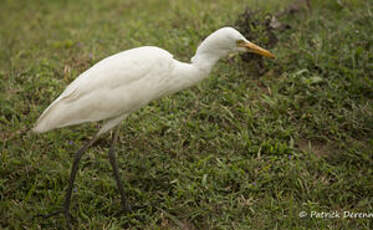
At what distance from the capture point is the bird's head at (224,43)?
2.99m

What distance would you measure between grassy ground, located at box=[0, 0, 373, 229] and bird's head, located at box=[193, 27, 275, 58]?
0.88m

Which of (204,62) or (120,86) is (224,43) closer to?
(204,62)

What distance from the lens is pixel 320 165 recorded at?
3.26 meters

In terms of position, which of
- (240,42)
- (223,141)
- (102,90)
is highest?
(240,42)

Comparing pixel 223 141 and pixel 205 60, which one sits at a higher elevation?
pixel 205 60

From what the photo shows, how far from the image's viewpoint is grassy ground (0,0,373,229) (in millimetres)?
3002

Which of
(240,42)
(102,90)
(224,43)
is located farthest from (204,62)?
(102,90)

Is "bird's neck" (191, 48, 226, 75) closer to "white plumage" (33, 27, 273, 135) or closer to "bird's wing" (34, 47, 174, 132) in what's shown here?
"white plumage" (33, 27, 273, 135)

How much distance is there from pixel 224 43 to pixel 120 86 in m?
0.88

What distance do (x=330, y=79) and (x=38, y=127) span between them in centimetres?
284

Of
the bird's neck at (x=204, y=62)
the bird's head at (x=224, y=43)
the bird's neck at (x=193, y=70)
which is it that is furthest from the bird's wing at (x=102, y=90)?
the bird's head at (x=224, y=43)

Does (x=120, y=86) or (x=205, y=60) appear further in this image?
(x=205, y=60)

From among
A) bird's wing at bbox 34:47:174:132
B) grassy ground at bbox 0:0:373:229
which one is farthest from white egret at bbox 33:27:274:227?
grassy ground at bbox 0:0:373:229

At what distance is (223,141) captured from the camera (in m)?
3.58
